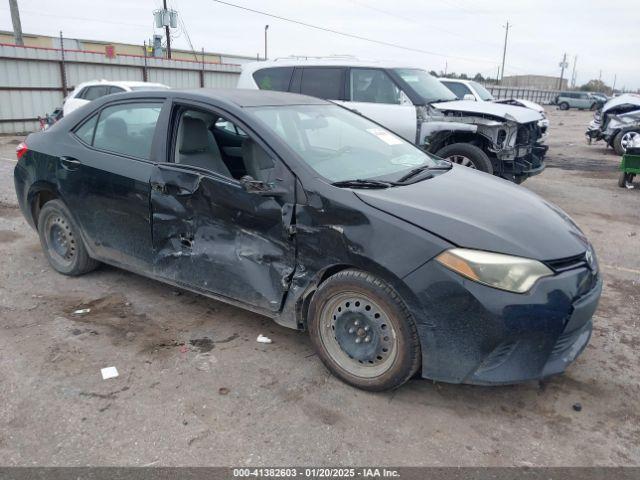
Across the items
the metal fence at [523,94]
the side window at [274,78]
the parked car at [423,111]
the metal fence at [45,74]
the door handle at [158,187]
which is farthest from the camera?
the metal fence at [523,94]

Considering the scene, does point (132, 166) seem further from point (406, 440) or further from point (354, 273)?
point (406, 440)

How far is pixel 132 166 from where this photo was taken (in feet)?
13.0

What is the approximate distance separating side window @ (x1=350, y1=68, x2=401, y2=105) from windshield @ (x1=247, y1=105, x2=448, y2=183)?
3947 millimetres

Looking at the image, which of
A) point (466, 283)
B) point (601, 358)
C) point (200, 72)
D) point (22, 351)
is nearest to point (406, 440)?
point (466, 283)

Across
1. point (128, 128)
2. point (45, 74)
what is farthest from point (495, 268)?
point (45, 74)

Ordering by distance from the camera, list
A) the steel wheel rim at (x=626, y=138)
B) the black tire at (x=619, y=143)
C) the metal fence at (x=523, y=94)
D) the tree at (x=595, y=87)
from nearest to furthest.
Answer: the steel wheel rim at (x=626, y=138) < the black tire at (x=619, y=143) < the metal fence at (x=523, y=94) < the tree at (x=595, y=87)

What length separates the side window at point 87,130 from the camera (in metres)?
4.40

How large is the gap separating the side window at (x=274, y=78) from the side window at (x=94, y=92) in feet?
18.1

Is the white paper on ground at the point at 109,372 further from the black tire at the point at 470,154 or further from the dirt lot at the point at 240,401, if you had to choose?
the black tire at the point at 470,154

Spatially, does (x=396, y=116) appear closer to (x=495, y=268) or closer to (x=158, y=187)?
(x=158, y=187)

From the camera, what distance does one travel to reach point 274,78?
869cm

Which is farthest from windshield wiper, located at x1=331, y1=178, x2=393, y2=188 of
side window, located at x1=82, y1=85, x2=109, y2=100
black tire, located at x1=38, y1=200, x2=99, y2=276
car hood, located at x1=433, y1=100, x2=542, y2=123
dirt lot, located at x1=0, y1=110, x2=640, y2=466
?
side window, located at x1=82, y1=85, x2=109, y2=100

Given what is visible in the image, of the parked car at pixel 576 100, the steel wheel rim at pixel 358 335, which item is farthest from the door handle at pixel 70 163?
the parked car at pixel 576 100

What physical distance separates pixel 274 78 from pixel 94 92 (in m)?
6.24
